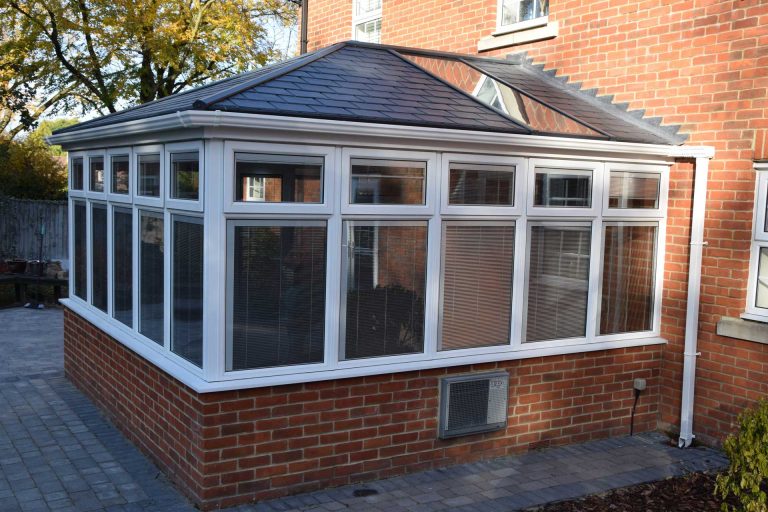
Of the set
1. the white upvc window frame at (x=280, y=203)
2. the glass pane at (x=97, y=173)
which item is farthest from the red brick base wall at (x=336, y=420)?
the glass pane at (x=97, y=173)

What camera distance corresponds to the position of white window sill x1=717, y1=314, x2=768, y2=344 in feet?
22.7

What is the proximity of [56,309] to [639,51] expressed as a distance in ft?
38.2

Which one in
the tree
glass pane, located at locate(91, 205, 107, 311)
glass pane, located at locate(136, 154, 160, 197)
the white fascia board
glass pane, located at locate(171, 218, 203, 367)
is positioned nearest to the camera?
Result: the white fascia board

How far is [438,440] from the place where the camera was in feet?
21.5

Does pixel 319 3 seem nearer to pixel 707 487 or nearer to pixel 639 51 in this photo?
pixel 639 51

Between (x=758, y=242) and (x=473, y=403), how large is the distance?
299 cm

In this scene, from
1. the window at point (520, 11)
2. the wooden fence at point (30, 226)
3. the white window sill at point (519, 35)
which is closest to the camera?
the white window sill at point (519, 35)

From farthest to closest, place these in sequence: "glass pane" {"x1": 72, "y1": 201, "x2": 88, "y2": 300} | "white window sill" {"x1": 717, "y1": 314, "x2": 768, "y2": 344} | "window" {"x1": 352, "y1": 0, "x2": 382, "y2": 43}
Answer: "window" {"x1": 352, "y1": 0, "x2": 382, "y2": 43} → "glass pane" {"x1": 72, "y1": 201, "x2": 88, "y2": 300} → "white window sill" {"x1": 717, "y1": 314, "x2": 768, "y2": 344}

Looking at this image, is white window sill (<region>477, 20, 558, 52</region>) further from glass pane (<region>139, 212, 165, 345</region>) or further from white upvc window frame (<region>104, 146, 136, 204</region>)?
glass pane (<region>139, 212, 165, 345</region>)

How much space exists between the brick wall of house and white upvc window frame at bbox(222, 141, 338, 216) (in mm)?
3730

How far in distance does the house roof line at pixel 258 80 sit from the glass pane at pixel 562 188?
228cm

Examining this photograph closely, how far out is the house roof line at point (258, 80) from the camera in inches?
209

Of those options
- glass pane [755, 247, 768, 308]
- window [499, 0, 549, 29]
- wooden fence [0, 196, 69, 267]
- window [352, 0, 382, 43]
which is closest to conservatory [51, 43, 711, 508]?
glass pane [755, 247, 768, 308]

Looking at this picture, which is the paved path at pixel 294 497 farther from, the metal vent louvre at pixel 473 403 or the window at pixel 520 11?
the window at pixel 520 11
